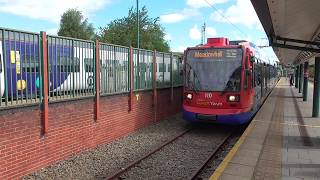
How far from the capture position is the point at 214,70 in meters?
12.8

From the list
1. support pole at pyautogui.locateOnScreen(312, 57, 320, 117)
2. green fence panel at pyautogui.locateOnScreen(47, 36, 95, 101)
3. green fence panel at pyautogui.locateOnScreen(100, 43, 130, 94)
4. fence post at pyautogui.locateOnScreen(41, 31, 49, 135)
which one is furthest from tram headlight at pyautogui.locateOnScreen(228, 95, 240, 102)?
fence post at pyautogui.locateOnScreen(41, 31, 49, 135)

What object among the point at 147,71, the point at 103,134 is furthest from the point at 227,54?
the point at 103,134

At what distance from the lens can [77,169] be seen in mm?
8234

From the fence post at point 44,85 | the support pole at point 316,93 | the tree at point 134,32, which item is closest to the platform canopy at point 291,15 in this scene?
the support pole at point 316,93

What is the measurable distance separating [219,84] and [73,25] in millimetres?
62241

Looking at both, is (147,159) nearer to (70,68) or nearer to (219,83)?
(70,68)

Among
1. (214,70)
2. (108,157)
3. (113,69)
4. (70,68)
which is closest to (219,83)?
(214,70)

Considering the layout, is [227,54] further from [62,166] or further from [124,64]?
[62,166]

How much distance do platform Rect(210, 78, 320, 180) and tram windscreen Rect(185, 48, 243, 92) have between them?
5.30ft

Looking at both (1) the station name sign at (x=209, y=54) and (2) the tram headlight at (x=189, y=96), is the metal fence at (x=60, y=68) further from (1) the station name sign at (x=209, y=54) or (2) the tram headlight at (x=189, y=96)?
(1) the station name sign at (x=209, y=54)

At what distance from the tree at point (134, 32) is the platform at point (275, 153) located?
32.6 metres

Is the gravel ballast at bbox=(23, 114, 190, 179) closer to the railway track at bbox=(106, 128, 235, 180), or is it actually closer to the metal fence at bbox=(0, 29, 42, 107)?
the railway track at bbox=(106, 128, 235, 180)

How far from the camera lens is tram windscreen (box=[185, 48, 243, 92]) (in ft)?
41.1

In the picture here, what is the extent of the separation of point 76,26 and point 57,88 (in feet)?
214
